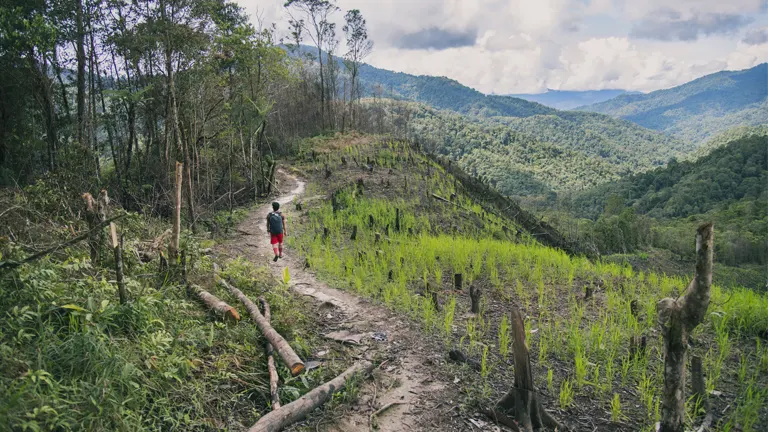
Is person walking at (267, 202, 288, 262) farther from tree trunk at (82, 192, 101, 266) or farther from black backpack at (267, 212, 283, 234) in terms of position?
tree trunk at (82, 192, 101, 266)

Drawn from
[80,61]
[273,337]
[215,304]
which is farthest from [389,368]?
[80,61]

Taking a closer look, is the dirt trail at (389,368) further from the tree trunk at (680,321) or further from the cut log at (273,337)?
the tree trunk at (680,321)

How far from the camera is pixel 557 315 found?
21.3ft

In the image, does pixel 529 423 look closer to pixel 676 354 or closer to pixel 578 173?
pixel 676 354

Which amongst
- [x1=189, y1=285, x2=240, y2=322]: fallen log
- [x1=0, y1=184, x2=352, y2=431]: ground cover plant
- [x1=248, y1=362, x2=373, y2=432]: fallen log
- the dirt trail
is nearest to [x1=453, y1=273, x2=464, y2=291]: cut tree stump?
the dirt trail

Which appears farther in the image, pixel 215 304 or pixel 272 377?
pixel 215 304

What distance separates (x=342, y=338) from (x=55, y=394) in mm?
3372

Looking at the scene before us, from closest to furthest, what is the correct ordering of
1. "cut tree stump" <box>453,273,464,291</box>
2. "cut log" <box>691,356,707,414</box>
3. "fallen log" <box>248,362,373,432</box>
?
"fallen log" <box>248,362,373,432</box> → "cut log" <box>691,356,707,414</box> → "cut tree stump" <box>453,273,464,291</box>

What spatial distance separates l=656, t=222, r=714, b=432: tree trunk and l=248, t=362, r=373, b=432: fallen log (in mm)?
3024

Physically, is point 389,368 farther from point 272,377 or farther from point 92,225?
point 92,225

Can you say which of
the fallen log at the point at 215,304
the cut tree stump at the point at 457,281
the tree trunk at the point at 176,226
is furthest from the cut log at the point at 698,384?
the tree trunk at the point at 176,226

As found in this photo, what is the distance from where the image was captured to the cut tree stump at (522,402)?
3.79 metres

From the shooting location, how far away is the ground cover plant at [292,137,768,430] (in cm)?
426

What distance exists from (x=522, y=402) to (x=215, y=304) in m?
4.06
